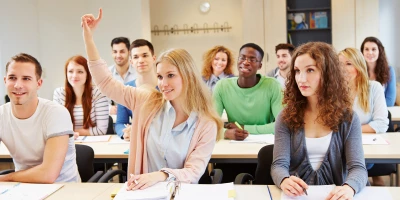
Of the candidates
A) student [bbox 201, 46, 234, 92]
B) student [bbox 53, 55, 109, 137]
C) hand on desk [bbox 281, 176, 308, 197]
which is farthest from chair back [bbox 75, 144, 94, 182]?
student [bbox 201, 46, 234, 92]

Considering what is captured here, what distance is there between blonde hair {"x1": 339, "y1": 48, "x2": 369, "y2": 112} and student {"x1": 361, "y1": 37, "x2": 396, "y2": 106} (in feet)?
5.38

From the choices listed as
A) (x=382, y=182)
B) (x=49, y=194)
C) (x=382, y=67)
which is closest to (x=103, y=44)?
(x=382, y=67)

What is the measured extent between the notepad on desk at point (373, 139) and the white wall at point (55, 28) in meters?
4.64

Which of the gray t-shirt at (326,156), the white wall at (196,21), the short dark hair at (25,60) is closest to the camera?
the gray t-shirt at (326,156)

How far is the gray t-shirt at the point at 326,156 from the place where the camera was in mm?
2004

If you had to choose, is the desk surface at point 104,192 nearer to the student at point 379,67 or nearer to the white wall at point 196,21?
the student at point 379,67

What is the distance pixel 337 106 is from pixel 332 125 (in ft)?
0.31

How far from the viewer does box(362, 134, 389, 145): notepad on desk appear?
286 centimetres

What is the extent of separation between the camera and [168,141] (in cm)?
215

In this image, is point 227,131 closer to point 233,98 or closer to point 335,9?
point 233,98

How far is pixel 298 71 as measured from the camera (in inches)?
81.6

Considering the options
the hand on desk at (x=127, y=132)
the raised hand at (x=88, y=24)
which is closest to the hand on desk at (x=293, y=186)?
the raised hand at (x=88, y=24)

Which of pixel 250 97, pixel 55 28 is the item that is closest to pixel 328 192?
pixel 250 97

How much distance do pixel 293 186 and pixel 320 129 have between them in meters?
0.41
